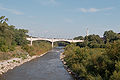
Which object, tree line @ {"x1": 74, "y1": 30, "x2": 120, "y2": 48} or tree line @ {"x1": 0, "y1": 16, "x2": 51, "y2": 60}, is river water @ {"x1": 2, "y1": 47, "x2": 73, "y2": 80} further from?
tree line @ {"x1": 74, "y1": 30, "x2": 120, "y2": 48}

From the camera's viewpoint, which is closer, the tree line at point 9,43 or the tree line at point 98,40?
the tree line at point 9,43

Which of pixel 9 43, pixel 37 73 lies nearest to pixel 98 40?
pixel 9 43

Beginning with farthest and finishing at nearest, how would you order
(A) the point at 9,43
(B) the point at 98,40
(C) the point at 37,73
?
(B) the point at 98,40 → (A) the point at 9,43 → (C) the point at 37,73

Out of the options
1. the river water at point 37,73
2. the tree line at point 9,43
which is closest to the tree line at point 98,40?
the tree line at point 9,43

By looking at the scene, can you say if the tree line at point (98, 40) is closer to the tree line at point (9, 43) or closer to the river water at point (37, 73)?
the tree line at point (9, 43)

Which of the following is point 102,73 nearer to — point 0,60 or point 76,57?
point 76,57

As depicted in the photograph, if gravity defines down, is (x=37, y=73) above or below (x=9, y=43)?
below

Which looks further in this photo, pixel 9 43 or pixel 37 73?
pixel 9 43

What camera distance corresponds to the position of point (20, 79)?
17234 millimetres

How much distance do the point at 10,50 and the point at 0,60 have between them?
815 centimetres

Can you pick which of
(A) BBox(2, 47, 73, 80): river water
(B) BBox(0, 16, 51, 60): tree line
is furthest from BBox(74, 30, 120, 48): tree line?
(A) BBox(2, 47, 73, 80): river water

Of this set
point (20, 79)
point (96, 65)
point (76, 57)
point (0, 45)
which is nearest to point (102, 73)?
point (96, 65)

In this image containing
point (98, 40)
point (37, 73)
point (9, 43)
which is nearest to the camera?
point (37, 73)

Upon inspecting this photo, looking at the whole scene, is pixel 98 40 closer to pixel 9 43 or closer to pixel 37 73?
pixel 9 43
